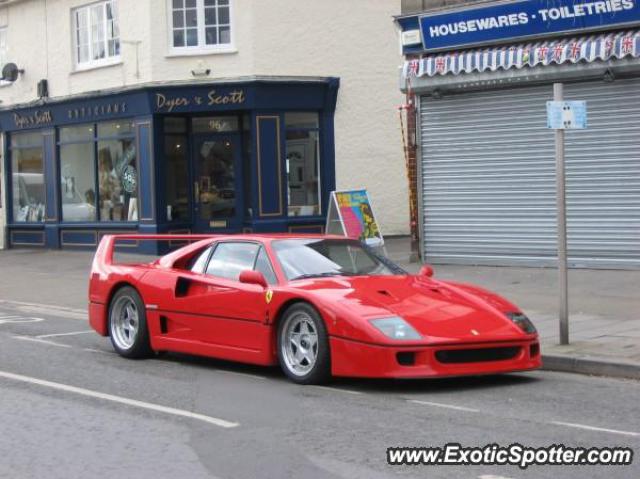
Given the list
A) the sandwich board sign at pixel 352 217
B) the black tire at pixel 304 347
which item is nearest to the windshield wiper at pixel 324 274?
the black tire at pixel 304 347

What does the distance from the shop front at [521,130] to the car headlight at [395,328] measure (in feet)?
28.6

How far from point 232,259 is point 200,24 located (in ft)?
46.0

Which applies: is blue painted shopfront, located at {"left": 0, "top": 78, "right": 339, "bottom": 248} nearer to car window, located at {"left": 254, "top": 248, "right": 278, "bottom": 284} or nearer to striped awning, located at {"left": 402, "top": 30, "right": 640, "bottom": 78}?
striped awning, located at {"left": 402, "top": 30, "right": 640, "bottom": 78}

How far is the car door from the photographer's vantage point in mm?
9547

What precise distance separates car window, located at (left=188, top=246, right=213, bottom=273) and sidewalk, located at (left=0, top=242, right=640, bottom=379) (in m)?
3.51

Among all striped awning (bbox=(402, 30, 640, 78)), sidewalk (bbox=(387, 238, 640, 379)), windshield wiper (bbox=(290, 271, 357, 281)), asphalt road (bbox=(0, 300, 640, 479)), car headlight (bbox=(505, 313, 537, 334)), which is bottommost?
asphalt road (bbox=(0, 300, 640, 479))

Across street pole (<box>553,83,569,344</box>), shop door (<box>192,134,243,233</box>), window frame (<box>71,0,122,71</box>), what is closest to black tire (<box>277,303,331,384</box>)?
street pole (<box>553,83,569,344</box>)

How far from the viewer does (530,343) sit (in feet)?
29.8

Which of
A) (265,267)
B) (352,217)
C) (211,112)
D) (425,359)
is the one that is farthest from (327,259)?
(211,112)

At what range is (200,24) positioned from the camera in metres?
23.2

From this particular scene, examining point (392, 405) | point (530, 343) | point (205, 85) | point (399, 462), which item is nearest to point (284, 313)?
point (392, 405)

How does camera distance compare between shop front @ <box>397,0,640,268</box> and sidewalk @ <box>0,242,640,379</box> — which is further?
shop front @ <box>397,0,640,268</box>

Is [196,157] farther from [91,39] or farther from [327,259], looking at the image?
[327,259]

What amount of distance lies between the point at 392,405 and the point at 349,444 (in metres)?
1.32
